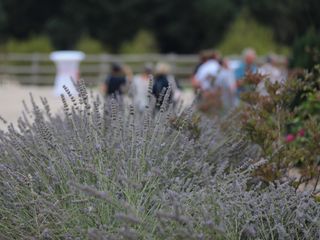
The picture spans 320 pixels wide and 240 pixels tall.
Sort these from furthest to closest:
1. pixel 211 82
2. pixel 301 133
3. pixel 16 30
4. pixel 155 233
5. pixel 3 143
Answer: pixel 16 30 < pixel 211 82 < pixel 301 133 < pixel 3 143 < pixel 155 233

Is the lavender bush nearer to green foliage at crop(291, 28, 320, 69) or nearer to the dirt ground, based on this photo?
green foliage at crop(291, 28, 320, 69)

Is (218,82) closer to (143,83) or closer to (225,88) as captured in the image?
(225,88)

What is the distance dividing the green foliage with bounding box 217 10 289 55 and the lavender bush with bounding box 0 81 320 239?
95.1 ft

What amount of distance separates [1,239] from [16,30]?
41013 mm

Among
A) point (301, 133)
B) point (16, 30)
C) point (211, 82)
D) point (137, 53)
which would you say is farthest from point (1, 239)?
point (16, 30)

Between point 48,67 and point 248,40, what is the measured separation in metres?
8.07

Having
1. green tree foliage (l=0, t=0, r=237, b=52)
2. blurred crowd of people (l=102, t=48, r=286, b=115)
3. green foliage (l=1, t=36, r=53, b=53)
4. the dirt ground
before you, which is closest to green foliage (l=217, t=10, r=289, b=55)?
green tree foliage (l=0, t=0, r=237, b=52)

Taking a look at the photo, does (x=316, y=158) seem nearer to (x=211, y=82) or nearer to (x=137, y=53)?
(x=211, y=82)

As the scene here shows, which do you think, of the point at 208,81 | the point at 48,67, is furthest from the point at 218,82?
the point at 48,67

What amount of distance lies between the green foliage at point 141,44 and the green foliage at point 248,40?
15.5ft

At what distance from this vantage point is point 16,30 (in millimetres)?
45000

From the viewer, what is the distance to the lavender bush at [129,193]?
4250 mm

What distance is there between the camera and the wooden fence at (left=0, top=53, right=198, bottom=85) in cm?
3309

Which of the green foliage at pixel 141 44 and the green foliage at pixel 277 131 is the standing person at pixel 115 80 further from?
the green foliage at pixel 141 44
